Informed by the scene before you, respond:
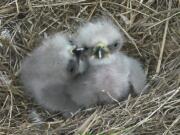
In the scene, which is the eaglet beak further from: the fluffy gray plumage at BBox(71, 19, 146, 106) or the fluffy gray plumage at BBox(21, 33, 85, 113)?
the fluffy gray plumage at BBox(21, 33, 85, 113)

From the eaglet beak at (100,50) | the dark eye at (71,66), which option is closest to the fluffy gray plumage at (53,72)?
the dark eye at (71,66)

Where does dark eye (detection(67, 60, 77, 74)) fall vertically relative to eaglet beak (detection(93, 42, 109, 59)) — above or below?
below

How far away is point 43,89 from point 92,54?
38 centimetres

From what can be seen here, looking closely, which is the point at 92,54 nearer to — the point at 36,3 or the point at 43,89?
the point at 43,89

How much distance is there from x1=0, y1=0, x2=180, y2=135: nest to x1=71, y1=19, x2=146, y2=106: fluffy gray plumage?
0.08 meters

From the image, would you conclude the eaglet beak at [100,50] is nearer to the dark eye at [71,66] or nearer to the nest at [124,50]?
the dark eye at [71,66]

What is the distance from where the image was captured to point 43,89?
3.68m

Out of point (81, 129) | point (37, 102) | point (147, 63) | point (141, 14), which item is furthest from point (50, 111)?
point (141, 14)

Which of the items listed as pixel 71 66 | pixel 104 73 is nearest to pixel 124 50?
pixel 104 73

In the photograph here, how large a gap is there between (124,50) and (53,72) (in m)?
0.66

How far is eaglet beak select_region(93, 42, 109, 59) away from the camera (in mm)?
3584

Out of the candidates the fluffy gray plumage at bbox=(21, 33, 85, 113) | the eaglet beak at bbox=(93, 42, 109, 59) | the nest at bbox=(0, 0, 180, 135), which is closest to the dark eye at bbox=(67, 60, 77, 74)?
the fluffy gray plumage at bbox=(21, 33, 85, 113)

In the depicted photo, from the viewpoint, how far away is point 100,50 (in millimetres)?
3596

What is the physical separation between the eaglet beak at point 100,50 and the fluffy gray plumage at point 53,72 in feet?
0.40
